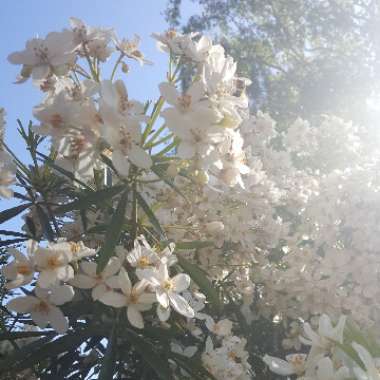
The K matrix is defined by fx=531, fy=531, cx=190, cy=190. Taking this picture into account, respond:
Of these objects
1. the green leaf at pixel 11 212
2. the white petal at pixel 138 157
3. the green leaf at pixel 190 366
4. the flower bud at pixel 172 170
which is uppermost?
the green leaf at pixel 11 212

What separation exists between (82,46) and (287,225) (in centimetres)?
151

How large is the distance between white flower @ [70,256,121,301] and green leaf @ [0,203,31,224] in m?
0.54

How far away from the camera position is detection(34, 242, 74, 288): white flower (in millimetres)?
1495

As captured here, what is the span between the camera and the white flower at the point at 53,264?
150cm

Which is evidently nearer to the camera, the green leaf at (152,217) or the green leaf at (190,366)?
the green leaf at (152,217)

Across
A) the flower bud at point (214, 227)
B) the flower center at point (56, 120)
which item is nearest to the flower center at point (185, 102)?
the flower center at point (56, 120)

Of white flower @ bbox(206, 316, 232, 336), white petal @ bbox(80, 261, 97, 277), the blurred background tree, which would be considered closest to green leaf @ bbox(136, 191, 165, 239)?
white petal @ bbox(80, 261, 97, 277)

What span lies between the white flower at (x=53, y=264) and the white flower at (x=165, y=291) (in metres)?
0.22

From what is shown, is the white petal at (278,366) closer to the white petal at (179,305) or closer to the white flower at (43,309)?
the white petal at (179,305)

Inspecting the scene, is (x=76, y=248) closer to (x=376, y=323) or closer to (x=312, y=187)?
(x=376, y=323)

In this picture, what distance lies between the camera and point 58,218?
7.74 feet

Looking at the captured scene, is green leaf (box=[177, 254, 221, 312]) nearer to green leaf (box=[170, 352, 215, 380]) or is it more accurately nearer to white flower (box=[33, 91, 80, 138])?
green leaf (box=[170, 352, 215, 380])

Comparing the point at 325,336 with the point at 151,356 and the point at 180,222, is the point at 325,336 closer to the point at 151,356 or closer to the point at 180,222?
the point at 151,356

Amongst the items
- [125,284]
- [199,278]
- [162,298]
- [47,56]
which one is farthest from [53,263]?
[47,56]
